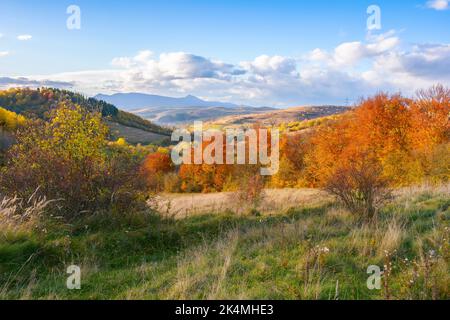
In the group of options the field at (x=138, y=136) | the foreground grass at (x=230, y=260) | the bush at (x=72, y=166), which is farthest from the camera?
the field at (x=138, y=136)

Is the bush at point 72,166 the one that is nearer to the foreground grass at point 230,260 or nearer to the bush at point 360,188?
the foreground grass at point 230,260

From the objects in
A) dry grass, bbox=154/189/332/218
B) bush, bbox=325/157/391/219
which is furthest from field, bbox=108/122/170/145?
bush, bbox=325/157/391/219

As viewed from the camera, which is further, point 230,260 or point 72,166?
point 72,166

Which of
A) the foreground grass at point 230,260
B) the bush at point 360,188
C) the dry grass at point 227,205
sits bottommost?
the dry grass at point 227,205

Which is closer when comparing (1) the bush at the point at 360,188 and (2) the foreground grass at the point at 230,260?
(2) the foreground grass at the point at 230,260

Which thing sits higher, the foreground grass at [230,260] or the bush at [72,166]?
the bush at [72,166]

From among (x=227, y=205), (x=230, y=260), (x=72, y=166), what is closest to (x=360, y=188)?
(x=230, y=260)

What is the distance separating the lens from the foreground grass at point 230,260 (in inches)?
194

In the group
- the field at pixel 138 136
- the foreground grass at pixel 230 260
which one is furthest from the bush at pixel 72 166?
the field at pixel 138 136

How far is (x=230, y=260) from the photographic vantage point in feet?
20.5

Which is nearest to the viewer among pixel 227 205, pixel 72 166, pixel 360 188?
pixel 360 188

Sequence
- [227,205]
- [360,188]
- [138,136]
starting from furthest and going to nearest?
[138,136], [227,205], [360,188]

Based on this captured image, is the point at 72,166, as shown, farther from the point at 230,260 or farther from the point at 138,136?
the point at 138,136
